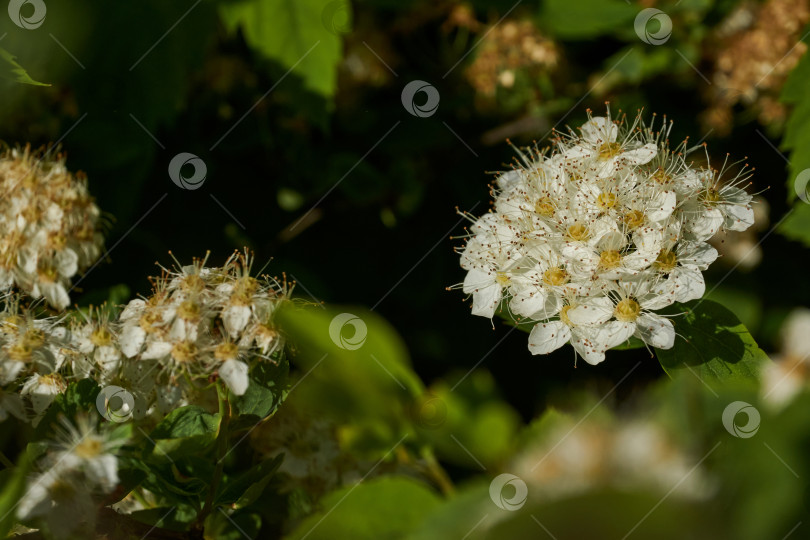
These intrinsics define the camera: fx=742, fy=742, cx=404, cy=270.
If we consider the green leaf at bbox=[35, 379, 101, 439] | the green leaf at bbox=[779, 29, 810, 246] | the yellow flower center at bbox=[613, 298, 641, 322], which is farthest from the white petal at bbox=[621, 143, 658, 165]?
the green leaf at bbox=[35, 379, 101, 439]

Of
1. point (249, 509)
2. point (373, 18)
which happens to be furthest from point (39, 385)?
point (373, 18)

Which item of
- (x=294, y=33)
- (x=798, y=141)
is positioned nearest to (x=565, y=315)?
(x=798, y=141)

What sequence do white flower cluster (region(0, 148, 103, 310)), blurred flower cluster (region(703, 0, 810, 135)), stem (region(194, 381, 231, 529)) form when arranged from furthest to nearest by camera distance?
blurred flower cluster (region(703, 0, 810, 135))
white flower cluster (region(0, 148, 103, 310))
stem (region(194, 381, 231, 529))

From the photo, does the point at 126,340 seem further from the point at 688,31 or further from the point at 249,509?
the point at 688,31

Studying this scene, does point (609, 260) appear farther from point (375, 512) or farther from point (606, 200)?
point (375, 512)

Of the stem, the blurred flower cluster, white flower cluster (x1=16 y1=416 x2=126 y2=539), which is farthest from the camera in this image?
the blurred flower cluster

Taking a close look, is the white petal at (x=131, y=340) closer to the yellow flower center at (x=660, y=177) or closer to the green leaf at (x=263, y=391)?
the green leaf at (x=263, y=391)

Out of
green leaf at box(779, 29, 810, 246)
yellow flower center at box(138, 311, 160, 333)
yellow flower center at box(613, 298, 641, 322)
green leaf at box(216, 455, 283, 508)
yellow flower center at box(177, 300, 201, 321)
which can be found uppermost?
green leaf at box(779, 29, 810, 246)

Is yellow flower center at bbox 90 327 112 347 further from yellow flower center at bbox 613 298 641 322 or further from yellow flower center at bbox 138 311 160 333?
yellow flower center at bbox 613 298 641 322
